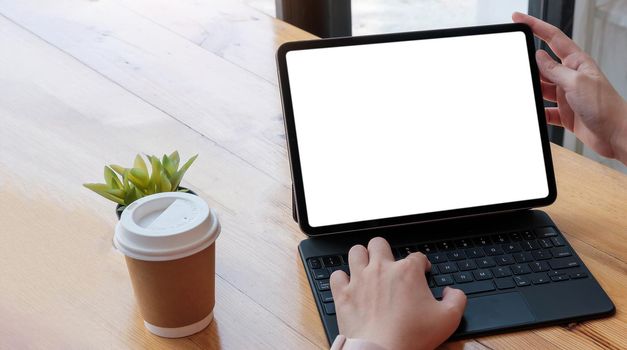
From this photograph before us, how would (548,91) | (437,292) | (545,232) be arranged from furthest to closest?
(548,91), (545,232), (437,292)

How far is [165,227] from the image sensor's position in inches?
34.0

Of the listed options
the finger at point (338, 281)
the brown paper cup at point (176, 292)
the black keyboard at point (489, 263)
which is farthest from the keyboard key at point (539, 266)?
the brown paper cup at point (176, 292)

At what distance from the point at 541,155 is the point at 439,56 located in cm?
18

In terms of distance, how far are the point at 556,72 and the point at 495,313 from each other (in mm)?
368

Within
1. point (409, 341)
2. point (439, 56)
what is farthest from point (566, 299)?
point (439, 56)

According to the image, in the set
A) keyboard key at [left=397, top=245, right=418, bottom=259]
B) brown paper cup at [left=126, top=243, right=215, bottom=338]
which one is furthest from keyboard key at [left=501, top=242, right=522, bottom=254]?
brown paper cup at [left=126, top=243, right=215, bottom=338]

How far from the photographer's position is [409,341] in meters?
0.86

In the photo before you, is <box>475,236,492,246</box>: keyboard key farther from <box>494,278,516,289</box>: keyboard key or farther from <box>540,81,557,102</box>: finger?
<box>540,81,557,102</box>: finger

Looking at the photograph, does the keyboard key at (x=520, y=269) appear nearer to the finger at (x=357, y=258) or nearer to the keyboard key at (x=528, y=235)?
the keyboard key at (x=528, y=235)

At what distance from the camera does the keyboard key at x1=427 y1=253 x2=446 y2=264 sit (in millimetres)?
1004

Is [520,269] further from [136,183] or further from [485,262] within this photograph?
[136,183]

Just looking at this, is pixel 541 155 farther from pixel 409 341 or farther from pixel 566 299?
pixel 409 341

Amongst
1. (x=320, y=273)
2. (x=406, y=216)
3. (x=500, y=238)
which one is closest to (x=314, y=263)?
(x=320, y=273)

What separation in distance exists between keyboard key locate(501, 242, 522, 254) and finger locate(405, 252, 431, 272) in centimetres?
11
